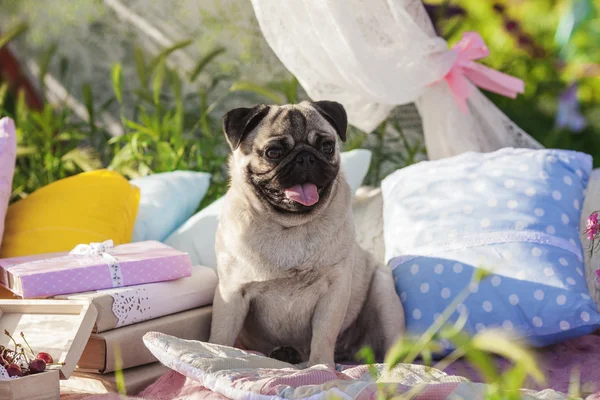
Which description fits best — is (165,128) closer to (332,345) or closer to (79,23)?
(79,23)

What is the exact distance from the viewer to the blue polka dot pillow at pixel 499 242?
205 cm

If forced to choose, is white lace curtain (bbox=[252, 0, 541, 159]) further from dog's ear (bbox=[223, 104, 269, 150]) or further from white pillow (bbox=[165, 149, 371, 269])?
dog's ear (bbox=[223, 104, 269, 150])

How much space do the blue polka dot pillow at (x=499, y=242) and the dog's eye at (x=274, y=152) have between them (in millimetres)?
626

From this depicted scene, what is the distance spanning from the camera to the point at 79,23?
4414 mm

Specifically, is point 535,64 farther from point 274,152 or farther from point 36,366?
point 36,366

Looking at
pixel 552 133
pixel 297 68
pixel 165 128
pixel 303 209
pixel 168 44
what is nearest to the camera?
pixel 303 209

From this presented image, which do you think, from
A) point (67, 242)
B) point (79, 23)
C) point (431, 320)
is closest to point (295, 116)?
point (431, 320)

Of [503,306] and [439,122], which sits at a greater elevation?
[439,122]

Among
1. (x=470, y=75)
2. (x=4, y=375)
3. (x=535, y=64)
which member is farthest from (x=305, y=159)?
(x=535, y=64)

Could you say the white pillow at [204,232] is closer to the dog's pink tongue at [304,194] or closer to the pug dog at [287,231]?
the pug dog at [287,231]

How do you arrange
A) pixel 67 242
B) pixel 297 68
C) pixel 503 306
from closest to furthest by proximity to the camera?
1. pixel 503 306
2. pixel 67 242
3. pixel 297 68

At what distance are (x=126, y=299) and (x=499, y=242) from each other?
1.10 meters

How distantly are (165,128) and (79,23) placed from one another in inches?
57.6

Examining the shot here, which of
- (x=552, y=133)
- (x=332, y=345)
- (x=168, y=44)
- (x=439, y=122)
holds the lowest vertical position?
(x=552, y=133)
